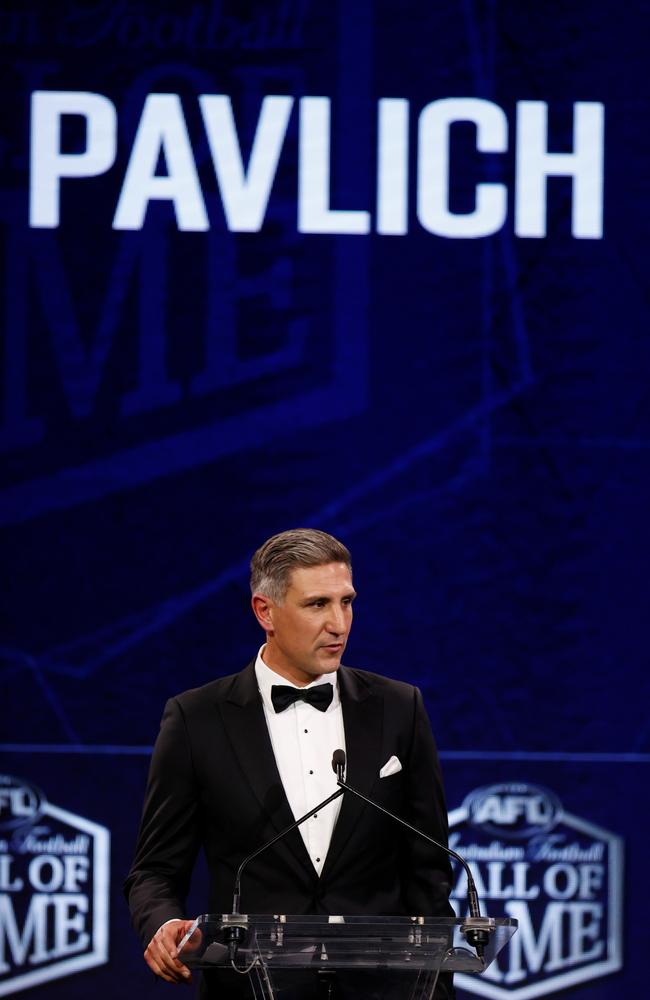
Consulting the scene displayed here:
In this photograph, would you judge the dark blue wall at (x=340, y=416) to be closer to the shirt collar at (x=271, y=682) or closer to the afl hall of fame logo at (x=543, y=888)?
the afl hall of fame logo at (x=543, y=888)

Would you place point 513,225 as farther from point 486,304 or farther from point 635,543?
point 635,543

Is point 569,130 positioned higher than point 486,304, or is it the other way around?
point 569,130

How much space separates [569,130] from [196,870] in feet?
8.13

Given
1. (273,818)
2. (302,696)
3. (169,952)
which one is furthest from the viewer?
(302,696)

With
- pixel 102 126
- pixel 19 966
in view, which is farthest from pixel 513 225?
pixel 19 966

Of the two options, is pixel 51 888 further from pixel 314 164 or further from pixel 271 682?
pixel 314 164

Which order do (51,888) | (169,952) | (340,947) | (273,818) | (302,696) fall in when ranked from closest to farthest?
1. (340,947)
2. (169,952)
3. (273,818)
4. (302,696)
5. (51,888)

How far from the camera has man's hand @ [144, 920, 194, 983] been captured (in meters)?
2.48

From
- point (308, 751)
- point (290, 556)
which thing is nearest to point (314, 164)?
point (290, 556)

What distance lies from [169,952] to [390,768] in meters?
0.59

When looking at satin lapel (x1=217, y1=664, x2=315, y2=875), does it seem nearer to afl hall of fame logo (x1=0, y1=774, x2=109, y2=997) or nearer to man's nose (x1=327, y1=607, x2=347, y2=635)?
man's nose (x1=327, y1=607, x2=347, y2=635)

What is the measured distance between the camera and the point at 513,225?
14.7 ft

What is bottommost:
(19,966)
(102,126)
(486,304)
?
(19,966)

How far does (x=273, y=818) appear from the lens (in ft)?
9.21
